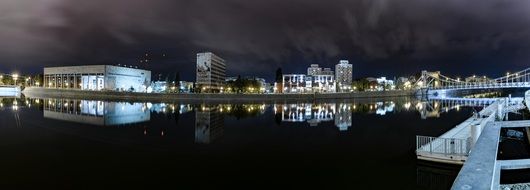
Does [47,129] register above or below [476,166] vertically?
below

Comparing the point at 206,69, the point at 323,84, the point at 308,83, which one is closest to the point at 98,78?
the point at 206,69

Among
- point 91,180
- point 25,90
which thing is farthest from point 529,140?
point 25,90

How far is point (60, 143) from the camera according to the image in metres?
16.9

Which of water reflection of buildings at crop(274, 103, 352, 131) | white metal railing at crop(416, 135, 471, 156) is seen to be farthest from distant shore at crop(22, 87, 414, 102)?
white metal railing at crop(416, 135, 471, 156)

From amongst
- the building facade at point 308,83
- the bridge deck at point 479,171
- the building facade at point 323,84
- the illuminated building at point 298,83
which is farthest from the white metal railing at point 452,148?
the illuminated building at point 298,83

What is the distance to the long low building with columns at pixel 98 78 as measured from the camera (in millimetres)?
92000

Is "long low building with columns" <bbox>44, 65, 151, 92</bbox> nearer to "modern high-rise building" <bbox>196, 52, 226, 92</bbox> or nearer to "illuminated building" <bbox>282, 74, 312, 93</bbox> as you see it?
"modern high-rise building" <bbox>196, 52, 226, 92</bbox>

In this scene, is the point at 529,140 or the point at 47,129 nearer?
the point at 529,140

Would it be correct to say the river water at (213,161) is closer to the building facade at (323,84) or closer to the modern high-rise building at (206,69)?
the building facade at (323,84)

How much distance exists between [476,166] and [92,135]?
66.0 ft

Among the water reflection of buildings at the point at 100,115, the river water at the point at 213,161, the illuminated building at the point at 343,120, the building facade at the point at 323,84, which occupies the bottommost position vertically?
the river water at the point at 213,161

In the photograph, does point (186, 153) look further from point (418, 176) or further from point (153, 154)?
point (418, 176)

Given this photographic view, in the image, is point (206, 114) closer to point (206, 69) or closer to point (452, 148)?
point (452, 148)

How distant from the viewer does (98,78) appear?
306 feet
